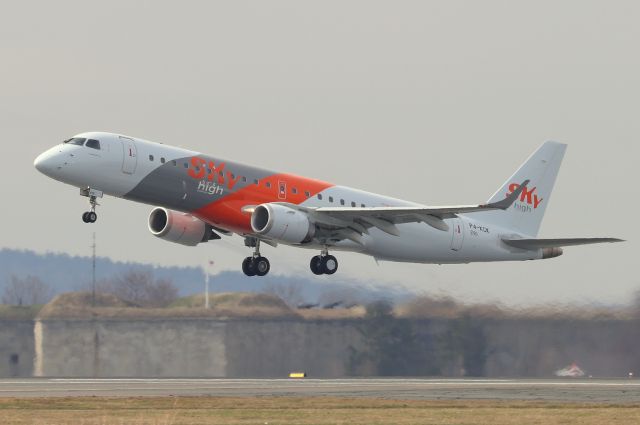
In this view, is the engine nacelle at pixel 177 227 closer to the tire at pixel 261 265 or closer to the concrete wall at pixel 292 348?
the tire at pixel 261 265

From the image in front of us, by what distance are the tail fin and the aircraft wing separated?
795cm

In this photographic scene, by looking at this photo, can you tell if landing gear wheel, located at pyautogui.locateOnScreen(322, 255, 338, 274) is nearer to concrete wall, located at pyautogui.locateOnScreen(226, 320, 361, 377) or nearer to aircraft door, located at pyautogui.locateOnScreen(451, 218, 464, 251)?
aircraft door, located at pyautogui.locateOnScreen(451, 218, 464, 251)

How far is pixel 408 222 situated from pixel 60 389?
15803 millimetres

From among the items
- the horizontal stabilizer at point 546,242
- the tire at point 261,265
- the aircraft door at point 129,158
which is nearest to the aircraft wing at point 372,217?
the tire at point 261,265

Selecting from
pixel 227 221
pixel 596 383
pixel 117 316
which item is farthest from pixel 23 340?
pixel 596 383

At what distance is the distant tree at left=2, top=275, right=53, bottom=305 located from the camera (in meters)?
86.5

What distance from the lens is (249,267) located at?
61.2m

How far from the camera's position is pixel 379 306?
70188 millimetres

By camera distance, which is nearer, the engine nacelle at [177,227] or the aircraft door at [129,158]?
the aircraft door at [129,158]

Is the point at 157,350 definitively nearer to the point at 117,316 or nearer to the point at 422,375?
the point at 117,316

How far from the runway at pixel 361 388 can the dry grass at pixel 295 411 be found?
3.07 meters

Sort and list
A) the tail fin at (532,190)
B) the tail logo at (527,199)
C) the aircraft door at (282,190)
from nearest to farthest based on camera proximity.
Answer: the aircraft door at (282,190)
the tail fin at (532,190)
the tail logo at (527,199)

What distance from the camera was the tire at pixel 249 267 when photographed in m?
61.1

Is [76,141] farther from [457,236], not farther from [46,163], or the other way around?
[457,236]
